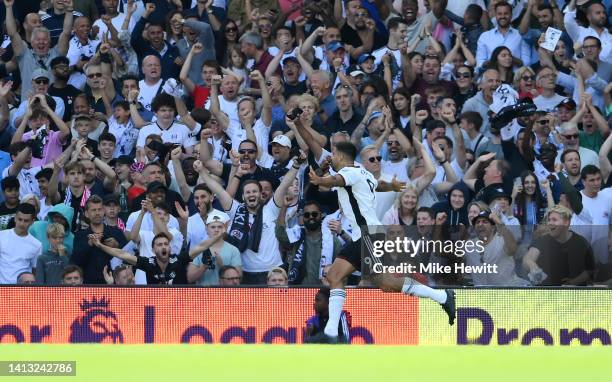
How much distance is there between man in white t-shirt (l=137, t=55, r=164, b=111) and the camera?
61.0 feet

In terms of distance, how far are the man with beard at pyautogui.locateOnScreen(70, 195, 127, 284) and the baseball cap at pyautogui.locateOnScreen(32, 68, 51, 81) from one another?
8.50ft

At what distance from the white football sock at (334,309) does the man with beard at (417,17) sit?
5.92 metres

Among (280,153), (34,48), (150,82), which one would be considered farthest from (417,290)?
(34,48)

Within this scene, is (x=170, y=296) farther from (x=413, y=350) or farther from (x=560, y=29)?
(x=560, y=29)

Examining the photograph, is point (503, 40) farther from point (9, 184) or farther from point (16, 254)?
point (16, 254)

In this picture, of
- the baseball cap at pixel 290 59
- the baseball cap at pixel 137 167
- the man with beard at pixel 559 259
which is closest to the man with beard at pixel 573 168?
the man with beard at pixel 559 259

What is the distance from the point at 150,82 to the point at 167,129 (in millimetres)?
988

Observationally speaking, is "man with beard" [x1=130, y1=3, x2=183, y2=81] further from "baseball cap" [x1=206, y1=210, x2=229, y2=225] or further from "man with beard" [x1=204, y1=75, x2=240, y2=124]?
"baseball cap" [x1=206, y1=210, x2=229, y2=225]

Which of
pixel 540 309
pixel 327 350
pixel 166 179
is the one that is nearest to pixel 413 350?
pixel 327 350

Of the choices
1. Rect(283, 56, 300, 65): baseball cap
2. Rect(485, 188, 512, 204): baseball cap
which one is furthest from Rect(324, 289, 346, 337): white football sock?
Rect(283, 56, 300, 65): baseball cap

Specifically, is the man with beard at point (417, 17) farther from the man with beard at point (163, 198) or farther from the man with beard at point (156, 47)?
the man with beard at point (163, 198)

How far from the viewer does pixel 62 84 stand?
61.7 ft

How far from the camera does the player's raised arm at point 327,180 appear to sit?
12.9m

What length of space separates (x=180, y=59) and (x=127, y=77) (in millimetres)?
820
